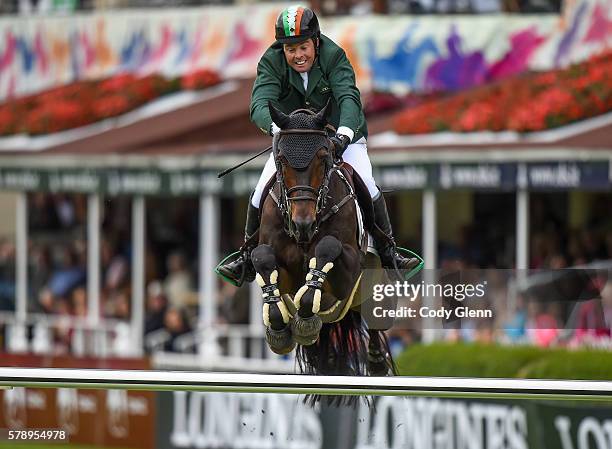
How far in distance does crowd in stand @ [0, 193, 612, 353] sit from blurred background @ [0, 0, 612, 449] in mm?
32

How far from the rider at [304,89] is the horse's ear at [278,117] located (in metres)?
0.07

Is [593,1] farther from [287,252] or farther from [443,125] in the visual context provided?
[287,252]

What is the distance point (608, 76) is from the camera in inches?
658

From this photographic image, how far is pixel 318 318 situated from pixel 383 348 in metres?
1.31

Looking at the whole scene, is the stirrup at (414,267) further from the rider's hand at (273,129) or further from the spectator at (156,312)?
the spectator at (156,312)

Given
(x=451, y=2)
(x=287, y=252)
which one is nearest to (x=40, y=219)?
(x=451, y=2)

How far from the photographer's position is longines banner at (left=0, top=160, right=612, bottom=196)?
16.0 meters

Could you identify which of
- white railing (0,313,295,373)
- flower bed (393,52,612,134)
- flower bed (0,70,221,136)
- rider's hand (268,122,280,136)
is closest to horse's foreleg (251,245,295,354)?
rider's hand (268,122,280,136)

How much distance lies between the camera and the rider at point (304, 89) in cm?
877

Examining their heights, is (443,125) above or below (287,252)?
above

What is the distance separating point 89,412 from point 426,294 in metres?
9.30

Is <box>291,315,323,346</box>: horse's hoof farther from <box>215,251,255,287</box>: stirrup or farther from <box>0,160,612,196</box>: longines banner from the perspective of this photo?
<box>0,160,612,196</box>: longines banner

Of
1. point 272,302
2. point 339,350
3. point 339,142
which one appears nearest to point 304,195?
point 339,142

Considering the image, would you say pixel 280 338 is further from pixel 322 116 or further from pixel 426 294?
pixel 322 116
